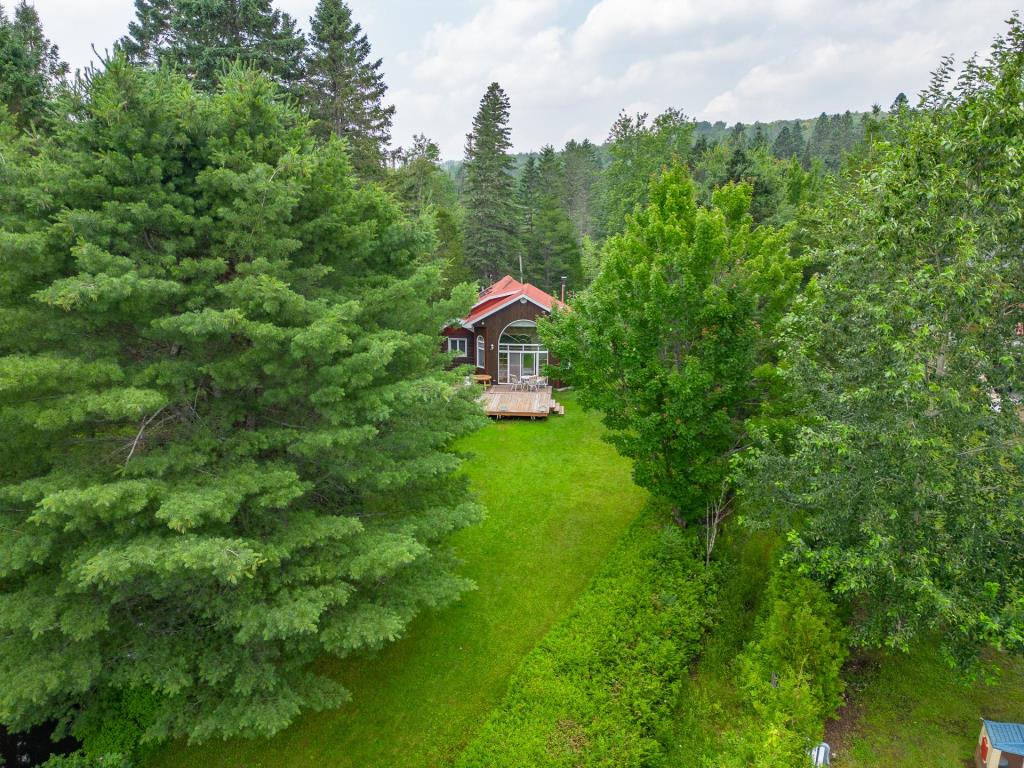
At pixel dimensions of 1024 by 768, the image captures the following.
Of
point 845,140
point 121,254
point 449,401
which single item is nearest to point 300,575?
point 449,401

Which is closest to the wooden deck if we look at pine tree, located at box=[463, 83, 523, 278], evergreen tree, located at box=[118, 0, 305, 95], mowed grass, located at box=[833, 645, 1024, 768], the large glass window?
the large glass window

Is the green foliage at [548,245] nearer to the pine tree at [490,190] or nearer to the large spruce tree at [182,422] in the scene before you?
the pine tree at [490,190]

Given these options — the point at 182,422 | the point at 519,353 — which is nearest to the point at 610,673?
the point at 182,422

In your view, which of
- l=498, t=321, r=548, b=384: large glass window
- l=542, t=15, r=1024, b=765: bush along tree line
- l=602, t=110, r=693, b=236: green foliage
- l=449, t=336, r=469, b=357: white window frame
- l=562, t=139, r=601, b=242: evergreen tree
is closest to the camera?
l=542, t=15, r=1024, b=765: bush along tree line

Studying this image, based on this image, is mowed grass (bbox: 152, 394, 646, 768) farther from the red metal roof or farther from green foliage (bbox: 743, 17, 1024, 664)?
the red metal roof

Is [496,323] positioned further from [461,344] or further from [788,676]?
[788,676]
